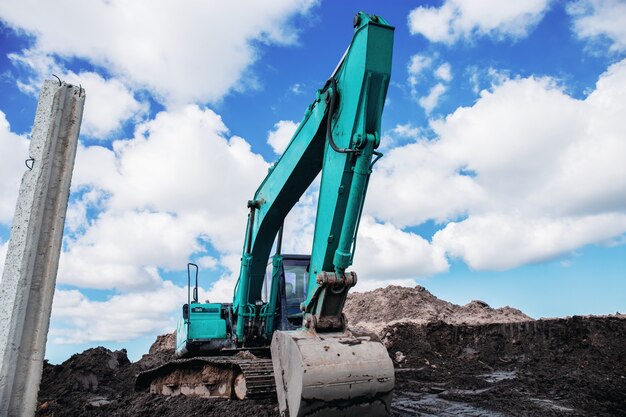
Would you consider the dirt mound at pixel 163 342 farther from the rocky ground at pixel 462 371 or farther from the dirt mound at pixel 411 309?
the dirt mound at pixel 411 309

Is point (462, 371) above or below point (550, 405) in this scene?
above

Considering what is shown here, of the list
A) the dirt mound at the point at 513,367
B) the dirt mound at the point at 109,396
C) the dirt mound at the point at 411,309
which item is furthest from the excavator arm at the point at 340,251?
the dirt mound at the point at 411,309

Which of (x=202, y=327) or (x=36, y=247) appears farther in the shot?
(x=202, y=327)

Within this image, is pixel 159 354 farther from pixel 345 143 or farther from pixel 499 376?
pixel 345 143

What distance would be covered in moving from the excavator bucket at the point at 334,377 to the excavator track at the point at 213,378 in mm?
1527

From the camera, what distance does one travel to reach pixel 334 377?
4.31m

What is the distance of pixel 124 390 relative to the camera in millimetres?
10367

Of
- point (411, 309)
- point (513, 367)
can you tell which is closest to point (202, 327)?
point (513, 367)

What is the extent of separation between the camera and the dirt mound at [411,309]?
16.4m

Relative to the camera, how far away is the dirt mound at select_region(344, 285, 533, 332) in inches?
645

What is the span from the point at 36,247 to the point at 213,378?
415cm

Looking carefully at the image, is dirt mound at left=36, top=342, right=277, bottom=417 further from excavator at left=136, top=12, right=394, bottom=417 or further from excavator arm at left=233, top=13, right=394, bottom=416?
excavator arm at left=233, top=13, right=394, bottom=416

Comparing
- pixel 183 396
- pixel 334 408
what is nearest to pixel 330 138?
pixel 334 408

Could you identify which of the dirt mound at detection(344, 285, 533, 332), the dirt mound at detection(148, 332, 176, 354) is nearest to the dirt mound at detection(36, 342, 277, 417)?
the dirt mound at detection(148, 332, 176, 354)
